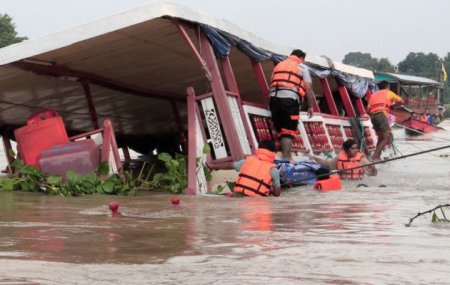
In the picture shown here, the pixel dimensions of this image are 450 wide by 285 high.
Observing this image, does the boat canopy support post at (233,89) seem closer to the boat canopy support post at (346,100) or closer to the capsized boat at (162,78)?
the capsized boat at (162,78)

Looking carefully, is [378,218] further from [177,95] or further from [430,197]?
[177,95]

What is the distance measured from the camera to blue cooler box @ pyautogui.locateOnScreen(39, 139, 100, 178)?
913 cm

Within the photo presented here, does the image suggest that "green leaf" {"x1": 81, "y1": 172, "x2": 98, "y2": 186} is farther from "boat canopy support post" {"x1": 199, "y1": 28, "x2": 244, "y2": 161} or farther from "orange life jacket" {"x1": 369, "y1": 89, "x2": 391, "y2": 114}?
"orange life jacket" {"x1": 369, "y1": 89, "x2": 391, "y2": 114}

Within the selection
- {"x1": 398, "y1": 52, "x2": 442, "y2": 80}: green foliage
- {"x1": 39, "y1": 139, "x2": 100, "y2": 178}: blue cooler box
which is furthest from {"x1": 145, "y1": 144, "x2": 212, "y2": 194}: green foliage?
{"x1": 398, "y1": 52, "x2": 442, "y2": 80}: green foliage

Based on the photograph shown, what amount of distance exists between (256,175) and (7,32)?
53950mm

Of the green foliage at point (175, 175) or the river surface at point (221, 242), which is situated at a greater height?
the green foliage at point (175, 175)

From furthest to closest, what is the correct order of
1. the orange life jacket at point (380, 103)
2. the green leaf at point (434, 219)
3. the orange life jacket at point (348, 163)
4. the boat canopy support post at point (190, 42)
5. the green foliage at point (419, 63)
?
1. the green foliage at point (419, 63)
2. the orange life jacket at point (380, 103)
3. the orange life jacket at point (348, 163)
4. the boat canopy support post at point (190, 42)
5. the green leaf at point (434, 219)

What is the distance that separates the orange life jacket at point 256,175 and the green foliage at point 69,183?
1.34 metres

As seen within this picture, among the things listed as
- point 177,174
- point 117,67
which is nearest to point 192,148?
point 177,174

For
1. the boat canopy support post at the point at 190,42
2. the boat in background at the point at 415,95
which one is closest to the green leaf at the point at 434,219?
the boat canopy support post at the point at 190,42

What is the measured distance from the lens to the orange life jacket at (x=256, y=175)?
8.53 metres

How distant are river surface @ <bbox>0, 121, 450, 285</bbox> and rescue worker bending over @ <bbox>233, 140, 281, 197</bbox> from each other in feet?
1.00

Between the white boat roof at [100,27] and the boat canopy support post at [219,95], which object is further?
the boat canopy support post at [219,95]

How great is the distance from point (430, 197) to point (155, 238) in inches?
182
